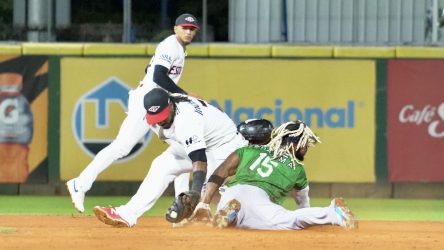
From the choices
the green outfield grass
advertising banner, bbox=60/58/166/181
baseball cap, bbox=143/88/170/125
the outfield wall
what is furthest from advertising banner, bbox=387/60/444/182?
baseball cap, bbox=143/88/170/125

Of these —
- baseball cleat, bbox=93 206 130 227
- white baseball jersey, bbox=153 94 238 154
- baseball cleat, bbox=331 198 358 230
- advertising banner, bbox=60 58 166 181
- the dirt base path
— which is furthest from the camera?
advertising banner, bbox=60 58 166 181

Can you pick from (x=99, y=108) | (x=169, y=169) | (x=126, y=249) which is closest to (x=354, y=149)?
(x=99, y=108)

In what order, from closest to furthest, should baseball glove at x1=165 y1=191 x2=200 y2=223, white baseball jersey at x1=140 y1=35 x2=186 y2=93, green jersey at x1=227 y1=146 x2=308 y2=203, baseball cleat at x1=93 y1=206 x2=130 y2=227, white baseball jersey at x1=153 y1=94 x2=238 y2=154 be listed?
baseball glove at x1=165 y1=191 x2=200 y2=223
white baseball jersey at x1=153 y1=94 x2=238 y2=154
baseball cleat at x1=93 y1=206 x2=130 y2=227
green jersey at x1=227 y1=146 x2=308 y2=203
white baseball jersey at x1=140 y1=35 x2=186 y2=93

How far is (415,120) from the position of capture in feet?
45.4

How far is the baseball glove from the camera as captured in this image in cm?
892

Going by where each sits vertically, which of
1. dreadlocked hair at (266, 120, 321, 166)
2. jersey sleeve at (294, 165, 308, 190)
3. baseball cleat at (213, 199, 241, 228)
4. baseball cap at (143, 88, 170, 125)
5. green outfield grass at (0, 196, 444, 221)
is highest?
baseball cap at (143, 88, 170, 125)

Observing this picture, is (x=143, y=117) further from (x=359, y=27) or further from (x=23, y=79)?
(x=359, y=27)

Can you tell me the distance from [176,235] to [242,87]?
16.5 ft

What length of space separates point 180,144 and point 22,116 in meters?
4.55

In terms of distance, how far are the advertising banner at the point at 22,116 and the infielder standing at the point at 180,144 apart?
4.24 meters

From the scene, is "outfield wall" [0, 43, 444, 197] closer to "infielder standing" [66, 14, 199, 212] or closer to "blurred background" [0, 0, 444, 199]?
"blurred background" [0, 0, 444, 199]

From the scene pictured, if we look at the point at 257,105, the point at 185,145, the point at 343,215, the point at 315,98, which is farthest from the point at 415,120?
the point at 185,145

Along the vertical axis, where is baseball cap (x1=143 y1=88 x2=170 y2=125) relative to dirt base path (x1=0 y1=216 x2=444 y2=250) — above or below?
above

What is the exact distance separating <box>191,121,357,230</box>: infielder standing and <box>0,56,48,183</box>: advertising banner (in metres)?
4.49
